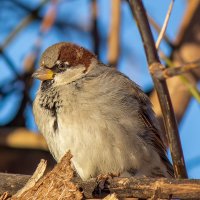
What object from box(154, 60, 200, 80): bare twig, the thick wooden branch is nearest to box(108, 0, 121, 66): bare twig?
the thick wooden branch

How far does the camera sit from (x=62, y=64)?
3686 mm

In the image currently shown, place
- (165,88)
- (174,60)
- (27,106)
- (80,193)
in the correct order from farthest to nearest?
(27,106), (174,60), (80,193), (165,88)

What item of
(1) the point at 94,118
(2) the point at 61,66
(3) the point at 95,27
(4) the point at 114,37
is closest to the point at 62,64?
(2) the point at 61,66

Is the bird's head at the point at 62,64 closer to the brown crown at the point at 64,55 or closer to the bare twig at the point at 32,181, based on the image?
the brown crown at the point at 64,55

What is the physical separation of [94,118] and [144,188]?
0.83m

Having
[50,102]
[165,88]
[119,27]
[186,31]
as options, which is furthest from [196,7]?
[165,88]

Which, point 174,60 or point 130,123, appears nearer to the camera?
point 130,123

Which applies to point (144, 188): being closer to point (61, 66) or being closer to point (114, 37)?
point (61, 66)

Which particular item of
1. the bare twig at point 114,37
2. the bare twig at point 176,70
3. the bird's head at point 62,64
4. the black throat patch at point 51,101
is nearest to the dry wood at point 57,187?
the bare twig at point 176,70

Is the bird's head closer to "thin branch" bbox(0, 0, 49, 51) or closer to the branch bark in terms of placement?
the branch bark

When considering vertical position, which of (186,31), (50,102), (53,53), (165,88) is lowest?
(165,88)

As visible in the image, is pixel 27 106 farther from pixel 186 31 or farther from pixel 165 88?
pixel 165 88

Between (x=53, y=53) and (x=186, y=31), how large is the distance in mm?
1158

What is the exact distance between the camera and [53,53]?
3.66 meters
